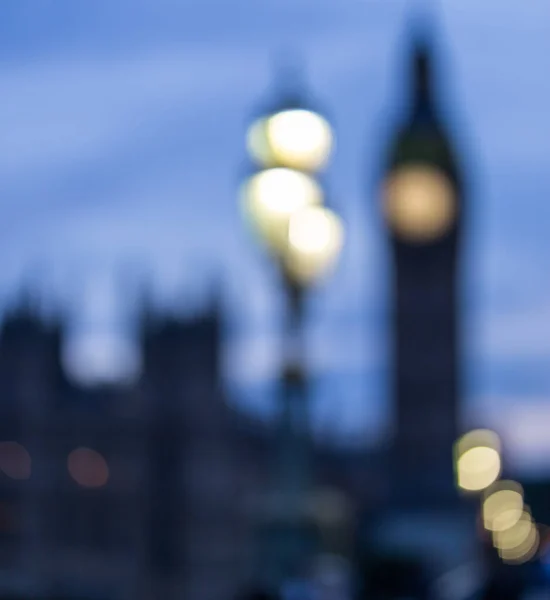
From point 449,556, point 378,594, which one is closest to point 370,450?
point 449,556

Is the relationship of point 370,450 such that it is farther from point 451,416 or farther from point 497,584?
point 497,584

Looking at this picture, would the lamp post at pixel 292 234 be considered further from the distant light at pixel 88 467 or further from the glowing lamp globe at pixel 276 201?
the distant light at pixel 88 467

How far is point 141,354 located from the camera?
2650 inches

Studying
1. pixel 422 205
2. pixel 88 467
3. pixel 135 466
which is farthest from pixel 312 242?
pixel 422 205

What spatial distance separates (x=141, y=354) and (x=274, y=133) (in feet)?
189

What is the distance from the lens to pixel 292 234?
377 inches

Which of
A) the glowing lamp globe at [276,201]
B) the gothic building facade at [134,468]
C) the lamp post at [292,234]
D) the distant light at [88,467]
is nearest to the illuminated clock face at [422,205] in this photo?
the gothic building facade at [134,468]

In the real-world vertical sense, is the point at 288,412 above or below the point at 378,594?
below

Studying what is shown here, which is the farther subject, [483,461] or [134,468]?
[134,468]

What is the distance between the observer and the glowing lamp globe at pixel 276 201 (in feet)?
31.5

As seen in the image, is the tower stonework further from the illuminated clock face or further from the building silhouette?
the building silhouette

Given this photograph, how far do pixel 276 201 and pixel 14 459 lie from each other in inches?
2185

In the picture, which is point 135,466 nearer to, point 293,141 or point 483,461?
point 483,461

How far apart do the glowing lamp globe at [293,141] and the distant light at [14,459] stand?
5397 centimetres
